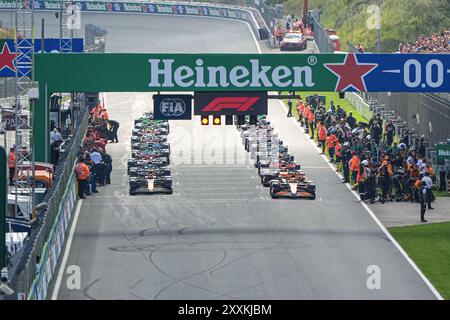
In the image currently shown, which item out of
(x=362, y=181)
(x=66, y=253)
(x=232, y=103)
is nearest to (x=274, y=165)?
(x=362, y=181)

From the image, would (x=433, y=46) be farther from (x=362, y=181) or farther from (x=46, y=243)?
(x=46, y=243)

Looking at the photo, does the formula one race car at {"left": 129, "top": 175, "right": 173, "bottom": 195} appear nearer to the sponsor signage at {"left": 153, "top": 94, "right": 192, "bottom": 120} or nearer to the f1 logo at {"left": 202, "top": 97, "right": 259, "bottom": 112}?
the sponsor signage at {"left": 153, "top": 94, "right": 192, "bottom": 120}

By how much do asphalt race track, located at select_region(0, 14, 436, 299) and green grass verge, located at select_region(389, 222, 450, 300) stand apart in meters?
0.46

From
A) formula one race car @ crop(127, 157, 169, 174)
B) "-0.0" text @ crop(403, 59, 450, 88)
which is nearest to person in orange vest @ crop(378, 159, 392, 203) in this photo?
"-0.0" text @ crop(403, 59, 450, 88)

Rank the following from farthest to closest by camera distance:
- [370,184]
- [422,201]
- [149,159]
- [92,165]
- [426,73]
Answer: [149,159], [92,165], [370,184], [426,73], [422,201]

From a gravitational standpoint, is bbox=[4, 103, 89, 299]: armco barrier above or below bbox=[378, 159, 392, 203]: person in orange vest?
below

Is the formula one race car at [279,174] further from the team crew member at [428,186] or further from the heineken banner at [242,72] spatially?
the team crew member at [428,186]

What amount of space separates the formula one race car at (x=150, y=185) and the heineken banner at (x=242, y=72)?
3.99m

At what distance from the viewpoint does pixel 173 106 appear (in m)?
44.9

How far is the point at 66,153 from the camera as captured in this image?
47.5 metres

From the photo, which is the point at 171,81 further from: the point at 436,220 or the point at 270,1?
the point at 270,1

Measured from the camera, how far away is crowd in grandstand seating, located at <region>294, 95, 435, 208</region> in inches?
1809

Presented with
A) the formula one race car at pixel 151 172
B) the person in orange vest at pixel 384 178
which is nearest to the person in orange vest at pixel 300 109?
the formula one race car at pixel 151 172
